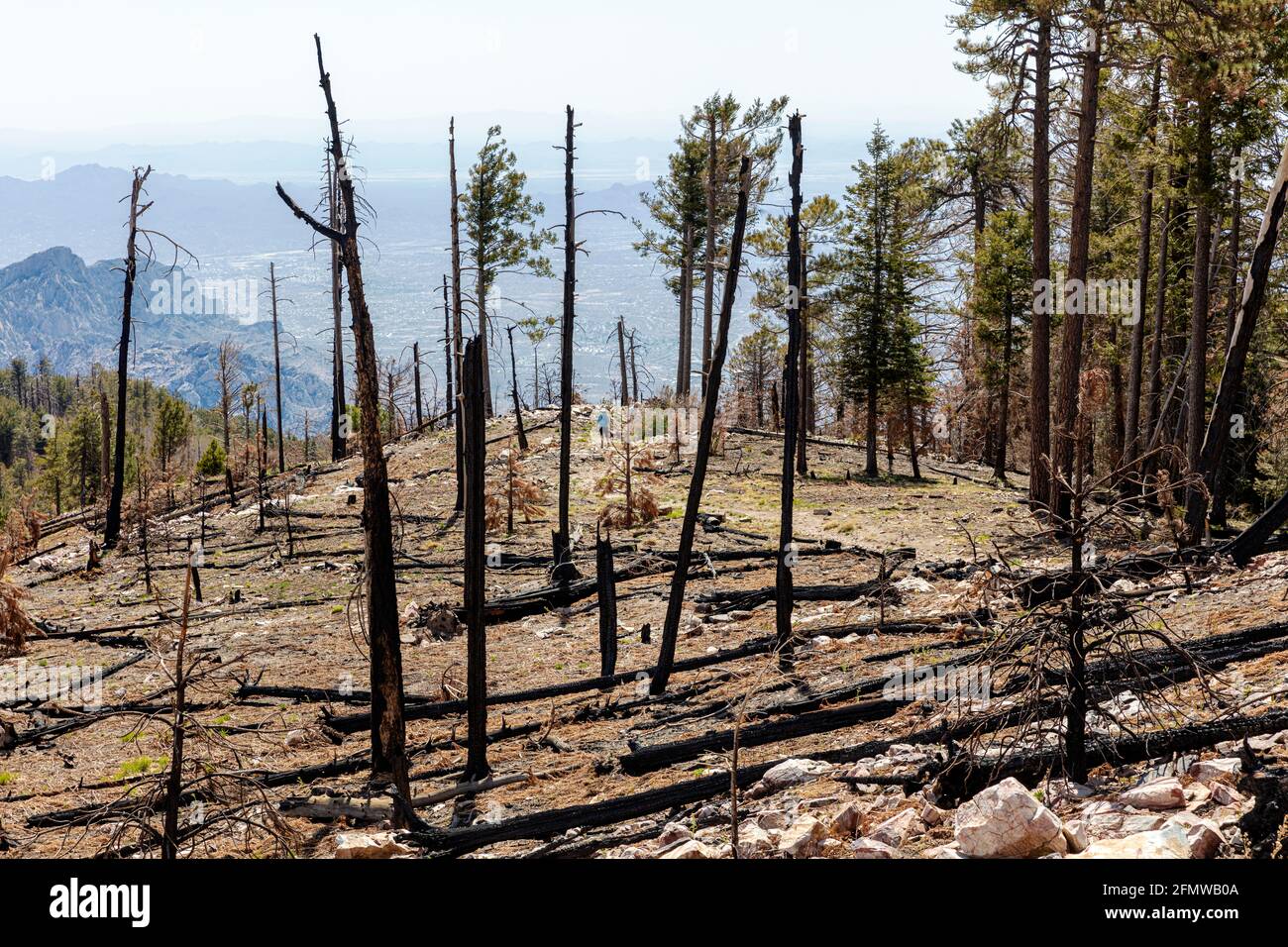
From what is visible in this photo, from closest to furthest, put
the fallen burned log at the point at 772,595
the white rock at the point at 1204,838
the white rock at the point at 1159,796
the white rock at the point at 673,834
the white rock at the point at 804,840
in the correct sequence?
1. the white rock at the point at 1204,838
2. the white rock at the point at 1159,796
3. the white rock at the point at 804,840
4. the white rock at the point at 673,834
5. the fallen burned log at the point at 772,595

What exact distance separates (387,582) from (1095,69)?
15.5m

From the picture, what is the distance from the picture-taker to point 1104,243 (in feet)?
96.8

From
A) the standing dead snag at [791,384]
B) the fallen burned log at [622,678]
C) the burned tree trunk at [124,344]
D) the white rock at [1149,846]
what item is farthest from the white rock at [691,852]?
the burned tree trunk at [124,344]

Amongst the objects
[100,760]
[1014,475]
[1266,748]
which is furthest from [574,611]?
[1014,475]

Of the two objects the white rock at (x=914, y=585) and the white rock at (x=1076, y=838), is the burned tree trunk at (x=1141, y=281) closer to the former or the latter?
the white rock at (x=914, y=585)

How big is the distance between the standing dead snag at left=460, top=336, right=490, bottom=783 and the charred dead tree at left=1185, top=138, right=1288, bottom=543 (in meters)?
10.0

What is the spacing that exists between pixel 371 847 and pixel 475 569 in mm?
3354

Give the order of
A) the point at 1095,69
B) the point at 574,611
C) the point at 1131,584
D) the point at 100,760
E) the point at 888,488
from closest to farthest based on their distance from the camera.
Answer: the point at 100,760 → the point at 1131,584 → the point at 1095,69 → the point at 574,611 → the point at 888,488

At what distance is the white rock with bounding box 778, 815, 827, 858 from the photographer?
733 cm

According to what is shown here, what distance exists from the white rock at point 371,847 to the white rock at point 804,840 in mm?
3497

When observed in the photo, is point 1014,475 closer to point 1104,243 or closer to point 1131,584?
point 1104,243

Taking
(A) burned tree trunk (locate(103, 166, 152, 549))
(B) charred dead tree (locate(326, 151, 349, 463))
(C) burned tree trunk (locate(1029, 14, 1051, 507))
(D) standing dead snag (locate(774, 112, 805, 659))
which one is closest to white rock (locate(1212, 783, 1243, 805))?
(D) standing dead snag (locate(774, 112, 805, 659))

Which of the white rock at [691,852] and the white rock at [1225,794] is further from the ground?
the white rock at [1225,794]

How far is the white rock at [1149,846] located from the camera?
594cm
